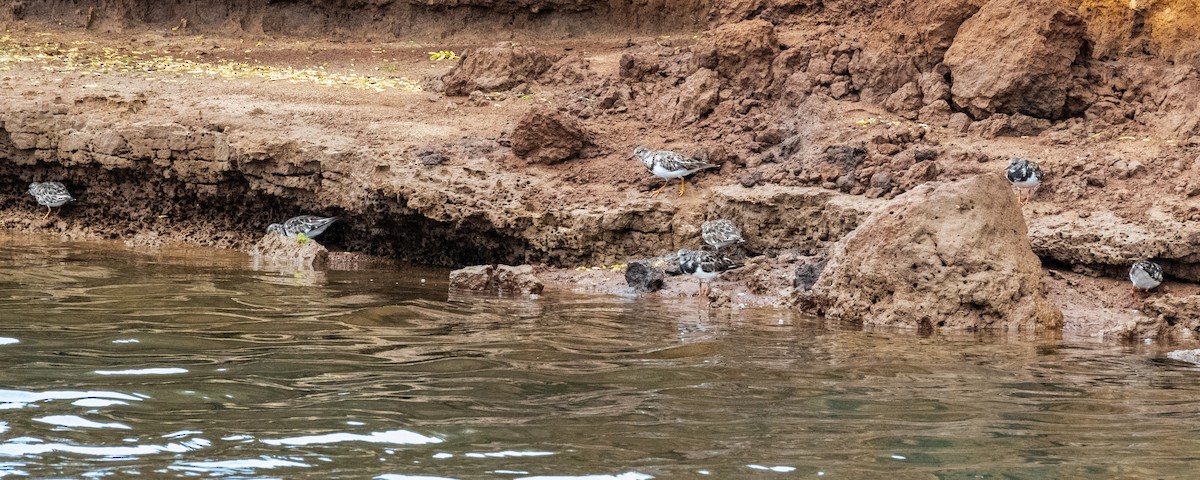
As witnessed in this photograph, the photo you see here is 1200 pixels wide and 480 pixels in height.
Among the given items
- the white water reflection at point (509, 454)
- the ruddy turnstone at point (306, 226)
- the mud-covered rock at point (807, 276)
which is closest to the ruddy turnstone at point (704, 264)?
the mud-covered rock at point (807, 276)

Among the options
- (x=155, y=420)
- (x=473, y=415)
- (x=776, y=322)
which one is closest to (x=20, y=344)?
(x=155, y=420)

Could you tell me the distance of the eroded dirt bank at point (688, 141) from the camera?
1077 cm

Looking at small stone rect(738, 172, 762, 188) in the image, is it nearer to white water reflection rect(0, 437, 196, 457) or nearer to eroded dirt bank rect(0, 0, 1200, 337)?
eroded dirt bank rect(0, 0, 1200, 337)

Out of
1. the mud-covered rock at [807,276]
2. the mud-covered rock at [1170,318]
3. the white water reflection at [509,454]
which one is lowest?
the white water reflection at [509,454]

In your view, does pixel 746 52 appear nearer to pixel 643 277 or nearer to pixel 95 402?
pixel 643 277

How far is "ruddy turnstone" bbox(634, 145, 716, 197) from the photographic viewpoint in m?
11.7

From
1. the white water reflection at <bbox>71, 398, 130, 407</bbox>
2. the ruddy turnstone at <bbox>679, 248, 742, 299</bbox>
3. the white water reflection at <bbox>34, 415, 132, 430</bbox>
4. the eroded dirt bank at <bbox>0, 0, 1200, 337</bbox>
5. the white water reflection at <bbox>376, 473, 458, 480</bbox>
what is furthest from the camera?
the eroded dirt bank at <bbox>0, 0, 1200, 337</bbox>

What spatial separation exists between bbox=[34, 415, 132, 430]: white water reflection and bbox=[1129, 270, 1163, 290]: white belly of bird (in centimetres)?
692

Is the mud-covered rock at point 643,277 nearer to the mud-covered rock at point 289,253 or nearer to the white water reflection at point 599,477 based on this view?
the mud-covered rock at point 289,253

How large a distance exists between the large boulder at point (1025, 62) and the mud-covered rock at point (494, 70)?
5320 millimetres

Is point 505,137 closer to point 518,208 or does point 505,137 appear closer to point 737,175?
point 518,208

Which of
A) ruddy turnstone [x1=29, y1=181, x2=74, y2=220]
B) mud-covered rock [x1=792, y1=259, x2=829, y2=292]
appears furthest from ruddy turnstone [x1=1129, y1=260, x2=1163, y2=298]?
ruddy turnstone [x1=29, y1=181, x2=74, y2=220]

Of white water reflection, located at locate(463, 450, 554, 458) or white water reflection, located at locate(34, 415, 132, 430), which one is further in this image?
white water reflection, located at locate(34, 415, 132, 430)

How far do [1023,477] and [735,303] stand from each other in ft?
17.6
